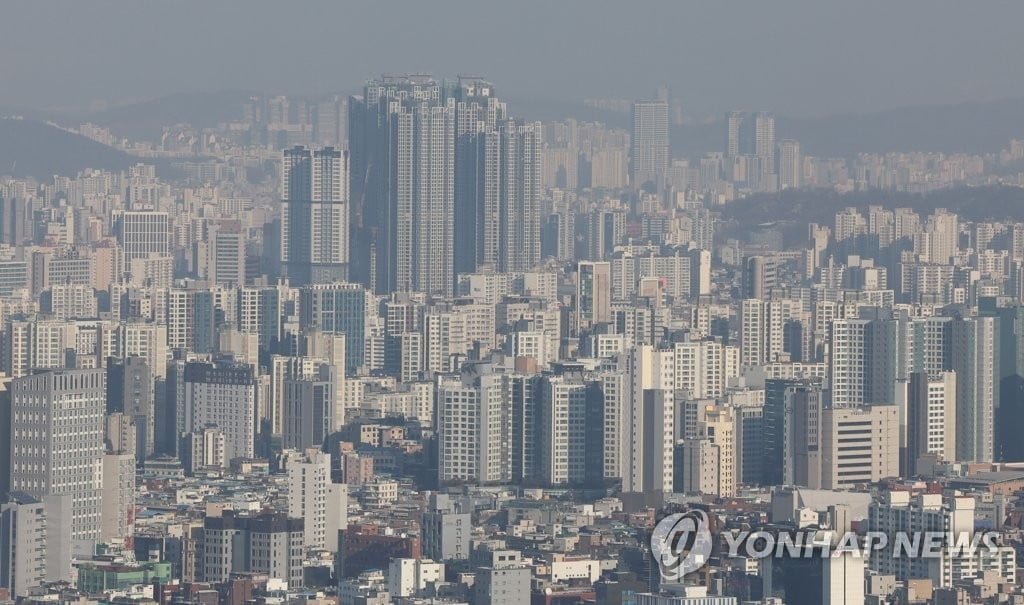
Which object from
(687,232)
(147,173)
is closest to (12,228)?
(147,173)

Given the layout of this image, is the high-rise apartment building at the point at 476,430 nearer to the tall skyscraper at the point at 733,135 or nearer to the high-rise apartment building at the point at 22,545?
the high-rise apartment building at the point at 22,545

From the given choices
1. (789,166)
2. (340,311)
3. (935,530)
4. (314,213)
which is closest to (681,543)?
(935,530)

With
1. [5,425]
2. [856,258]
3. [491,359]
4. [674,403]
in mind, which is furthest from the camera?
[856,258]

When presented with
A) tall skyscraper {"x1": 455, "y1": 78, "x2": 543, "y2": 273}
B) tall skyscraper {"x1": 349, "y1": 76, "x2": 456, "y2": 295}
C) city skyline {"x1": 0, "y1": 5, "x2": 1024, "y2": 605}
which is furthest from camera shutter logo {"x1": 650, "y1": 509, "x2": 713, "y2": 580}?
tall skyscraper {"x1": 455, "y1": 78, "x2": 543, "y2": 273}

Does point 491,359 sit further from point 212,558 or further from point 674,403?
point 212,558

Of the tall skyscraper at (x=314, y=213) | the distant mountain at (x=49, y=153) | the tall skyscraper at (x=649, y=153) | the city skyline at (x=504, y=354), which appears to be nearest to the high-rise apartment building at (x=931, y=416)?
the city skyline at (x=504, y=354)

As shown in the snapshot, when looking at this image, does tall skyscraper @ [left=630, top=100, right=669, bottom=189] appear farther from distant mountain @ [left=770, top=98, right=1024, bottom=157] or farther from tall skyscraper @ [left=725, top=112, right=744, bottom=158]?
distant mountain @ [left=770, top=98, right=1024, bottom=157]
